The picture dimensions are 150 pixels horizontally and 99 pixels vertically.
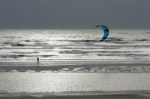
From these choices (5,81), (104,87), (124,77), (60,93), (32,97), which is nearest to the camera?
(32,97)

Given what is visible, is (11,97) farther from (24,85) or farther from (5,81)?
(5,81)

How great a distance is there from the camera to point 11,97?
40.1ft

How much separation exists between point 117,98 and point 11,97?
3.10 meters

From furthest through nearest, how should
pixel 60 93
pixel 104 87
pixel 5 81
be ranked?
pixel 5 81 → pixel 104 87 → pixel 60 93

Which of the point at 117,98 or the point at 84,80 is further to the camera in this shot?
the point at 84,80

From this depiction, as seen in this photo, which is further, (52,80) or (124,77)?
(124,77)

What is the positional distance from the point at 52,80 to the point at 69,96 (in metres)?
4.42

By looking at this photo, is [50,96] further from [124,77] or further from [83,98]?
[124,77]

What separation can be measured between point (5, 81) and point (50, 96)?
4.48 m

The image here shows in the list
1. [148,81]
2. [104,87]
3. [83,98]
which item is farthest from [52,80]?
[83,98]

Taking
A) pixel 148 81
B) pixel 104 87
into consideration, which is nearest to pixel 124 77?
pixel 148 81

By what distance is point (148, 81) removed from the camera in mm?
16484

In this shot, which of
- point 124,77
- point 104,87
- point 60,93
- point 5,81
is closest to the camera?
point 60,93

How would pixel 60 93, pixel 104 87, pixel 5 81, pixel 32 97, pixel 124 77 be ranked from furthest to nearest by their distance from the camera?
pixel 124 77 < pixel 5 81 < pixel 104 87 < pixel 60 93 < pixel 32 97
